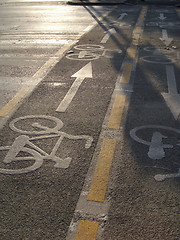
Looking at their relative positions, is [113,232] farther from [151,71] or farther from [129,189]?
[151,71]

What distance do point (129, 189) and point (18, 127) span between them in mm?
2051

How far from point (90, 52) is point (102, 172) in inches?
236

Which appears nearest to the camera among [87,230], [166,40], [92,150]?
[87,230]

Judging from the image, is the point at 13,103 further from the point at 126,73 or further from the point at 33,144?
the point at 126,73

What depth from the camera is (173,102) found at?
5.71 m

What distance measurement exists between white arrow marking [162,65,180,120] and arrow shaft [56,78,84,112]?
1.64m

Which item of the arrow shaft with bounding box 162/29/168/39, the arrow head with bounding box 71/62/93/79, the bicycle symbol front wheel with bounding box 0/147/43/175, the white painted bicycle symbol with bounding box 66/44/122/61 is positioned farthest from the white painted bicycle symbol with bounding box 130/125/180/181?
the arrow shaft with bounding box 162/29/168/39

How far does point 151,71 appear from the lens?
7.48 metres

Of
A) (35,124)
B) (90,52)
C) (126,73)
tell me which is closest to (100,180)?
(35,124)

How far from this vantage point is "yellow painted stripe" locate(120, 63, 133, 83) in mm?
6910

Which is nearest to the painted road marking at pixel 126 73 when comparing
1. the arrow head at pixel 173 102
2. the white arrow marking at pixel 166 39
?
the arrow head at pixel 173 102

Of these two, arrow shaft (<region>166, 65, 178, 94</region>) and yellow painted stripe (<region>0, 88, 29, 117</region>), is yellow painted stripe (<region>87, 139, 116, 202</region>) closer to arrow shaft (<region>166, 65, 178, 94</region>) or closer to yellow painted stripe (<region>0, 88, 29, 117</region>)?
yellow painted stripe (<region>0, 88, 29, 117</region>)

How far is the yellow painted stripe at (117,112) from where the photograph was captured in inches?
192

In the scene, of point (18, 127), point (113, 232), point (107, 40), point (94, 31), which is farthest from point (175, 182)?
point (94, 31)
